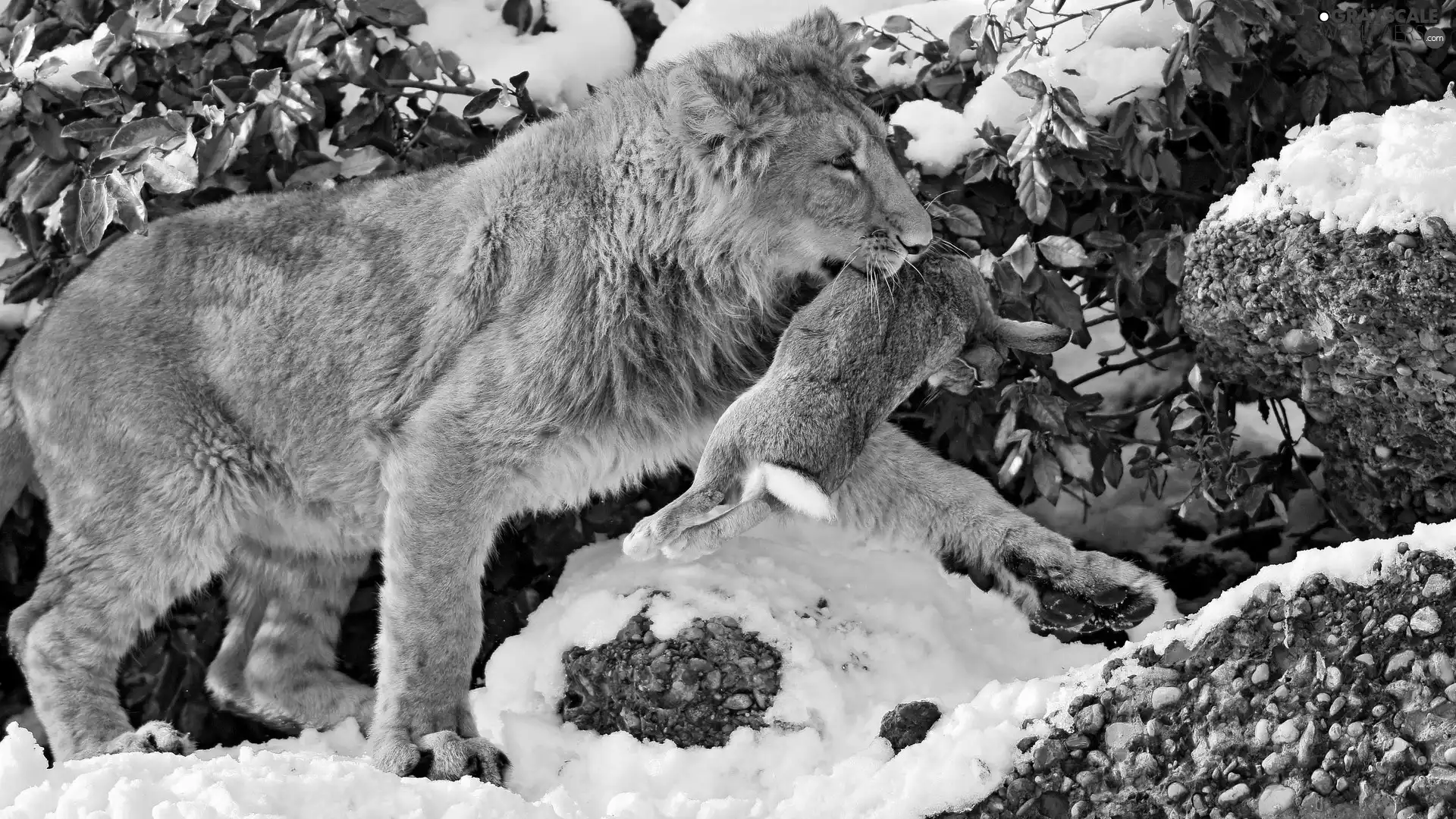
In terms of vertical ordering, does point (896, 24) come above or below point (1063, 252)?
above

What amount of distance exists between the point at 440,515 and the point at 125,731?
1.33 m

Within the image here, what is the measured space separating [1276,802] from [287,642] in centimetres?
349

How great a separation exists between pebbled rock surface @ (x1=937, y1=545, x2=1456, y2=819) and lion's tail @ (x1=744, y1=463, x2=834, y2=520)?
0.74 m

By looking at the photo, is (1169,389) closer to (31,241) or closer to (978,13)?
(978,13)

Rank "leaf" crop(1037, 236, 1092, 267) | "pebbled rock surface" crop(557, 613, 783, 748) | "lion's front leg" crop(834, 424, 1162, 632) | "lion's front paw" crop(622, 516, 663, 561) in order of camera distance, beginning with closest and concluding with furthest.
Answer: "lion's front paw" crop(622, 516, 663, 561) → "lion's front leg" crop(834, 424, 1162, 632) → "pebbled rock surface" crop(557, 613, 783, 748) → "leaf" crop(1037, 236, 1092, 267)

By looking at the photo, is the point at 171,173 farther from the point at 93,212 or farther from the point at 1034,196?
the point at 1034,196

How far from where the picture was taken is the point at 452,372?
4.30 meters

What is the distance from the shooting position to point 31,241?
5133 mm

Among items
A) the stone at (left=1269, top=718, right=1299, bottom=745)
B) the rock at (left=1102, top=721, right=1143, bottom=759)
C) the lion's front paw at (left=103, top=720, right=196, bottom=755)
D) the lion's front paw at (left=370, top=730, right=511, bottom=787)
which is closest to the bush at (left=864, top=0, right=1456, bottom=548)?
the rock at (left=1102, top=721, right=1143, bottom=759)

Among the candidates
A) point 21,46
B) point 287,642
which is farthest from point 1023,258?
point 21,46

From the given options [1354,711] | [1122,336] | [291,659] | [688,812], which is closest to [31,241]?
[291,659]

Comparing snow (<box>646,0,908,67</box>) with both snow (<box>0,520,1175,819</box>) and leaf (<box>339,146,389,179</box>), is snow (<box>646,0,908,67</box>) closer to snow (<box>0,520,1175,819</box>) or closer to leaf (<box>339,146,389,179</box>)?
leaf (<box>339,146,389,179</box>)

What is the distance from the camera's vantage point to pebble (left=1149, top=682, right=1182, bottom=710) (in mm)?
3104

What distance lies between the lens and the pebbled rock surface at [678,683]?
4.19 metres
